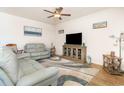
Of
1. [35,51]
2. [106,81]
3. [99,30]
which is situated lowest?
[106,81]

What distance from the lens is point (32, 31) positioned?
539 centimetres

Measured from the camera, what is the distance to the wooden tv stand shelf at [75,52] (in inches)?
174

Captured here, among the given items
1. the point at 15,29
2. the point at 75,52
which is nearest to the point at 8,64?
the point at 75,52

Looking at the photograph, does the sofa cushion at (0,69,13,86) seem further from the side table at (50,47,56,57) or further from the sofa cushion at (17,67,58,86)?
the side table at (50,47,56,57)

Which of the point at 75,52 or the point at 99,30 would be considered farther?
the point at 75,52

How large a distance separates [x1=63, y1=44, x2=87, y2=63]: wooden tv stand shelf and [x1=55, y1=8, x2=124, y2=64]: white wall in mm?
277

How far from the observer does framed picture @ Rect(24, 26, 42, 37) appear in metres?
5.12

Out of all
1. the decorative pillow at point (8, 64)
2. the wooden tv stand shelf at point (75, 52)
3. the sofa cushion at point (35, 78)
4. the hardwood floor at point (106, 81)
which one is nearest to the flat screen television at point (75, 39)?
the wooden tv stand shelf at point (75, 52)

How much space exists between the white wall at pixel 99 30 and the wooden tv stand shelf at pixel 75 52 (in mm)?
277

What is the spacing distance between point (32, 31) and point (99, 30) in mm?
3439

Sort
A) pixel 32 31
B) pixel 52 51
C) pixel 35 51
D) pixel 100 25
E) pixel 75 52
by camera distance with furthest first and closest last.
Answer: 1. pixel 52 51
2. pixel 32 31
3. pixel 75 52
4. pixel 35 51
5. pixel 100 25

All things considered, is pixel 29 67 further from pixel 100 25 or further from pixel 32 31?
pixel 32 31
